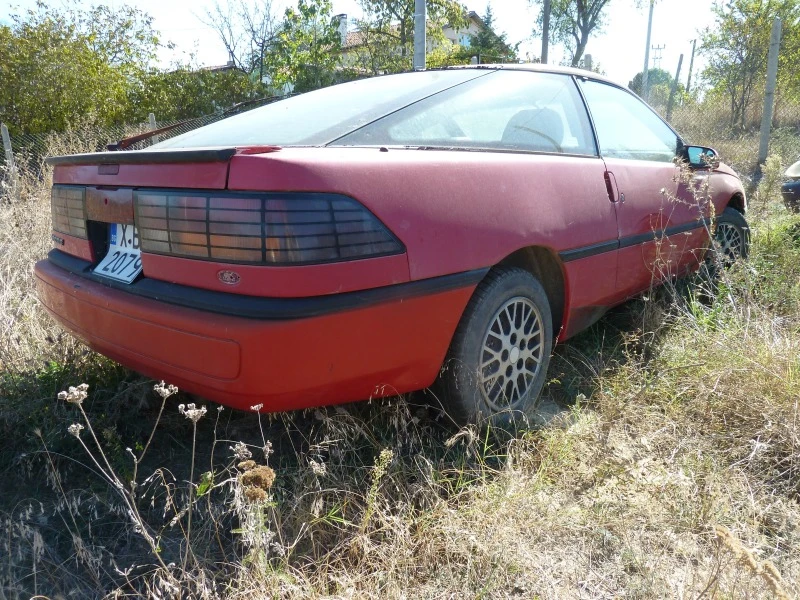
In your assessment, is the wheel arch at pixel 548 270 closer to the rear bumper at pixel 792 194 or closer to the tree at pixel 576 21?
the rear bumper at pixel 792 194

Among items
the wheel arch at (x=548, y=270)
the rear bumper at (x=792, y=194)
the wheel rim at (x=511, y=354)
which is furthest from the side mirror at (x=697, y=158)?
the rear bumper at (x=792, y=194)

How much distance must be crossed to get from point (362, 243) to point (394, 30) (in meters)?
15.3

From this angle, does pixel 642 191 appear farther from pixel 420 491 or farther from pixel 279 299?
pixel 279 299

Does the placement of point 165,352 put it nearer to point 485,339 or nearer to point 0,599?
point 0,599

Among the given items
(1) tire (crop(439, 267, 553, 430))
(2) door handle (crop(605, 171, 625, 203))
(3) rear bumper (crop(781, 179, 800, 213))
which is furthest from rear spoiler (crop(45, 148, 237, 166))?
(3) rear bumper (crop(781, 179, 800, 213))

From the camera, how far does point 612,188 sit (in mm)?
2742

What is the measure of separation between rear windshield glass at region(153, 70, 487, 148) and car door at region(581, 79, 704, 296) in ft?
2.76

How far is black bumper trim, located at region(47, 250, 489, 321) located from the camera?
160 cm

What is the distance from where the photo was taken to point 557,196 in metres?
2.38

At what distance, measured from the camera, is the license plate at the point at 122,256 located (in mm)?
1937

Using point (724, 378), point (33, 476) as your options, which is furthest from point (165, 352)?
point (724, 378)

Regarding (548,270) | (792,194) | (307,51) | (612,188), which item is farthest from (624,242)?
(307,51)

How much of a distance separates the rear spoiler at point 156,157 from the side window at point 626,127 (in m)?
1.92

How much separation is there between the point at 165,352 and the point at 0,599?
75cm
